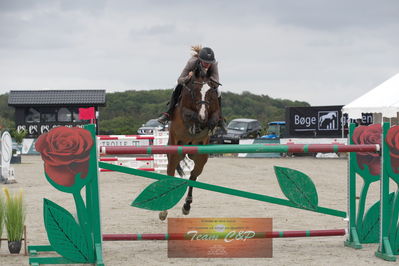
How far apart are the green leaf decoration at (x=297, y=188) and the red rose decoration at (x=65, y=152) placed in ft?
5.37

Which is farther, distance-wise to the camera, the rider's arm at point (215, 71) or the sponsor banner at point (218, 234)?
the rider's arm at point (215, 71)

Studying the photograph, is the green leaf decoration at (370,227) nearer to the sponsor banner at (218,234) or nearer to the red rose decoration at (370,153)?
the red rose decoration at (370,153)

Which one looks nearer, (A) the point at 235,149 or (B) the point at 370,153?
(A) the point at 235,149

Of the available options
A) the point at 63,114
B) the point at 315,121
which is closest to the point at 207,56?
the point at 315,121

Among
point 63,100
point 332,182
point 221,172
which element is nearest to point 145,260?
point 332,182

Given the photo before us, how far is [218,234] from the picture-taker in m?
4.84

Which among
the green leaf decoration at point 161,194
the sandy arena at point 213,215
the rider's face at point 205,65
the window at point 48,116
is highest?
the window at point 48,116

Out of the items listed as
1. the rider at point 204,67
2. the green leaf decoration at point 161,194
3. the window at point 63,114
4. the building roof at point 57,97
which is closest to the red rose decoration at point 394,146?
the green leaf decoration at point 161,194

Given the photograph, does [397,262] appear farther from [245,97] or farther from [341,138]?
[245,97]

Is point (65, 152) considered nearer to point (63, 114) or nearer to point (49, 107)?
point (63, 114)

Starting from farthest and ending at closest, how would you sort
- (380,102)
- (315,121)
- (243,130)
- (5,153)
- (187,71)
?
(243,130) → (315,121) → (380,102) → (5,153) → (187,71)

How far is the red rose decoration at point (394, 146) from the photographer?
16.0 ft

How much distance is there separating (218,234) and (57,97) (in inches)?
1111

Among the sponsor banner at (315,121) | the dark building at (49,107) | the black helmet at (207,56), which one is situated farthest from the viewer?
the dark building at (49,107)
